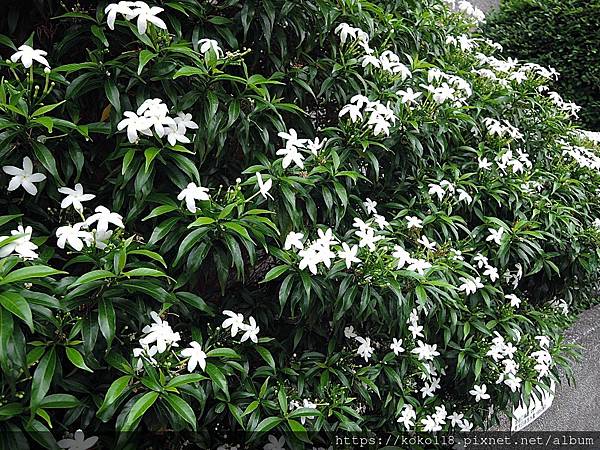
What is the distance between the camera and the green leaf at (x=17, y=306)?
1.10m

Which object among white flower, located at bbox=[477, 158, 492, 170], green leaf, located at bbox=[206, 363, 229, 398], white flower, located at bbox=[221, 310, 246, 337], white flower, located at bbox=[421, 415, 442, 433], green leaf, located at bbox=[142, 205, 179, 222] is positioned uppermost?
white flower, located at bbox=[477, 158, 492, 170]

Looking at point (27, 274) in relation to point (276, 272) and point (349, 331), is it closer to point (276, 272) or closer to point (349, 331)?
point (276, 272)

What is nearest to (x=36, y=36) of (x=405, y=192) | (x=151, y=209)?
(x=151, y=209)

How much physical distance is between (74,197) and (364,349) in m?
0.95

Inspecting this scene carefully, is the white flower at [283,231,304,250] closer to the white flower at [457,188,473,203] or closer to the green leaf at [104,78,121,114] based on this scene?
the green leaf at [104,78,121,114]

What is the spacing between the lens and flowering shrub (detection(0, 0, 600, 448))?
1373mm

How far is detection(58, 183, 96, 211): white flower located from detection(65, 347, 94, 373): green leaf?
1.19 ft

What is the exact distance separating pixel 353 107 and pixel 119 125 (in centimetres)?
79

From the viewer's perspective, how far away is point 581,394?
11.0 feet

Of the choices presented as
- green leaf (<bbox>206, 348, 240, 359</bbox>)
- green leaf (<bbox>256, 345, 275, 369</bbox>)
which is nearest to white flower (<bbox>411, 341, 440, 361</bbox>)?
green leaf (<bbox>256, 345, 275, 369</bbox>)

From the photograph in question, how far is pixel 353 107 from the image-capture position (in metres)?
1.99

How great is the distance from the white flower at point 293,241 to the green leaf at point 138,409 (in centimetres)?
57

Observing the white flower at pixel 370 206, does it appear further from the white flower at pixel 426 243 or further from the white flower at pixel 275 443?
the white flower at pixel 275 443

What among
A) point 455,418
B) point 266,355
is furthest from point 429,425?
point 266,355
